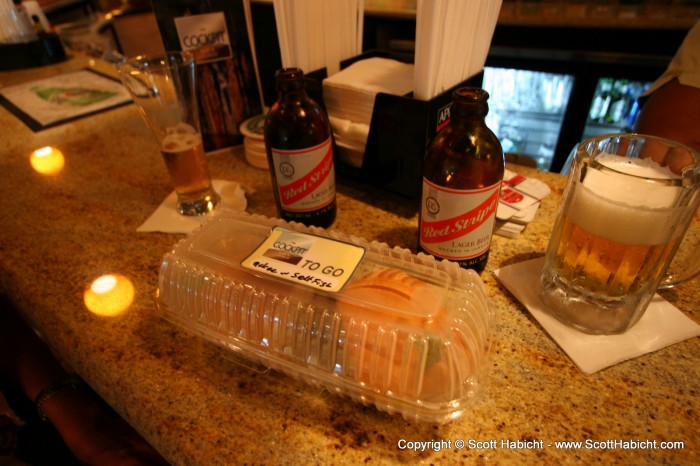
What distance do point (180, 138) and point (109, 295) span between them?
304 mm

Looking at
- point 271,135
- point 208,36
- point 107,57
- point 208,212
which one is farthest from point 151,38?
point 271,135

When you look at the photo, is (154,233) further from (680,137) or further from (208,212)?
(680,137)

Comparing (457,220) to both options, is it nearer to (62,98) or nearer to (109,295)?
(109,295)

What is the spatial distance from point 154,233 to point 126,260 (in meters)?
0.08

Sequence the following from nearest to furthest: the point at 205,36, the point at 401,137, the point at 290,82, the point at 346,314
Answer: the point at 346,314 < the point at 290,82 < the point at 401,137 < the point at 205,36

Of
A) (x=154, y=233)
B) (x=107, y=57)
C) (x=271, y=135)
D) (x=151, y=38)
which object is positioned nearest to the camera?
(x=271, y=135)

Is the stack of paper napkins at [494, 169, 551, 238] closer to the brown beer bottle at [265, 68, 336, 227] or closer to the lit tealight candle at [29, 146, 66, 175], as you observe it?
the brown beer bottle at [265, 68, 336, 227]

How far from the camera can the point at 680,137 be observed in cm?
80

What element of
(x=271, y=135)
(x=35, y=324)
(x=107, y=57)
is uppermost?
(x=271, y=135)

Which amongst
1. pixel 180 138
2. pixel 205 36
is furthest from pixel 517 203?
pixel 205 36

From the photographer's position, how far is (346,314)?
41cm

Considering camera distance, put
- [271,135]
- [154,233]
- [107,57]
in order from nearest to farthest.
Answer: [271,135] < [154,233] < [107,57]

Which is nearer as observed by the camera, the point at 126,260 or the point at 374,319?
the point at 374,319

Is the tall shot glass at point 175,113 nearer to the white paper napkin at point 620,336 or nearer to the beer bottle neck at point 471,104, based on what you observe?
the beer bottle neck at point 471,104
